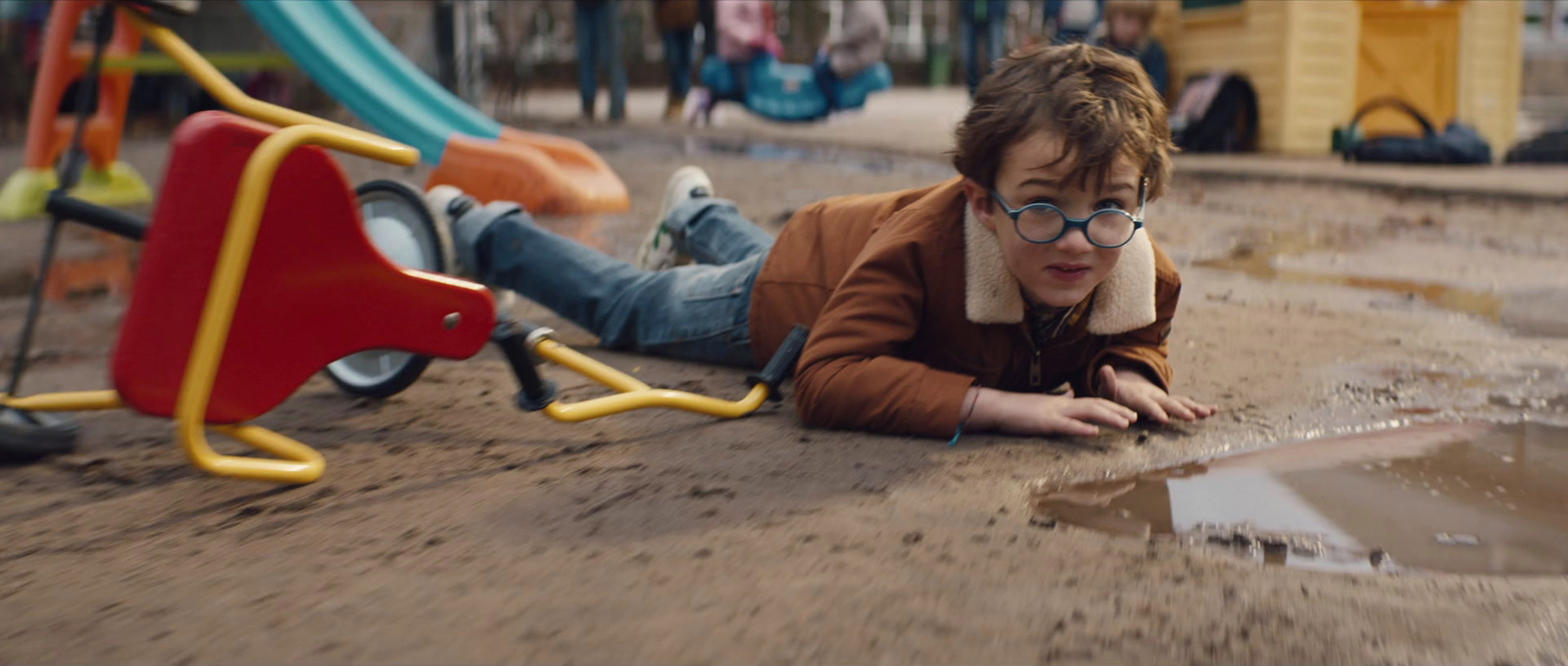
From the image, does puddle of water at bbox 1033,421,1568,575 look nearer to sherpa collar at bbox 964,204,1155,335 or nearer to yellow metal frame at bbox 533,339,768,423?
sherpa collar at bbox 964,204,1155,335

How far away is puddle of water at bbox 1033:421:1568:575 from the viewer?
5.56 feet

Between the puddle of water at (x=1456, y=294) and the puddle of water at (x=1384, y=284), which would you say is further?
the puddle of water at (x=1384, y=284)

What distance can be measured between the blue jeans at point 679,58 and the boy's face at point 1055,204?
9.54m

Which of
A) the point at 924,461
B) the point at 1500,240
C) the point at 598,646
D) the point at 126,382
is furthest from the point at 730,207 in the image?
the point at 1500,240

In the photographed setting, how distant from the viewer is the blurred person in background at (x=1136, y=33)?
8719 mm

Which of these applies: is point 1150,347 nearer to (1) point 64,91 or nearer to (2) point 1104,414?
(2) point 1104,414

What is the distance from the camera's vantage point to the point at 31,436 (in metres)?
2.16

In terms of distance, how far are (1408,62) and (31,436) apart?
8.89 meters

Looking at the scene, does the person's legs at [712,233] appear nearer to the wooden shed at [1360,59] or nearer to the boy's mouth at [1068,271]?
the boy's mouth at [1068,271]

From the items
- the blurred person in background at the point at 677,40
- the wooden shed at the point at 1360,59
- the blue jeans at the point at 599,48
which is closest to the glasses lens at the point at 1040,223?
the wooden shed at the point at 1360,59

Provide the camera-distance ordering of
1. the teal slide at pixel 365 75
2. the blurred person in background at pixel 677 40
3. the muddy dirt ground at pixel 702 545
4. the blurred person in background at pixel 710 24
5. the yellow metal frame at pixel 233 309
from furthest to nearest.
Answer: the blurred person in background at pixel 710 24 → the blurred person in background at pixel 677 40 → the teal slide at pixel 365 75 → the yellow metal frame at pixel 233 309 → the muddy dirt ground at pixel 702 545

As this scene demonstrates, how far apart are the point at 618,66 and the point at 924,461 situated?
9.84 meters

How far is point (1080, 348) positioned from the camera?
2367 mm

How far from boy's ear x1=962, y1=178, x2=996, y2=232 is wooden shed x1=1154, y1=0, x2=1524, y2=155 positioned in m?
6.99
